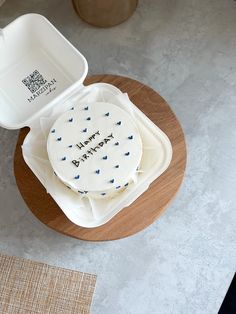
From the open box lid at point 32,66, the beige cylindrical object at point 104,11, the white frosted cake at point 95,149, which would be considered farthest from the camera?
the beige cylindrical object at point 104,11

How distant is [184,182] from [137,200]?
14.7 inches

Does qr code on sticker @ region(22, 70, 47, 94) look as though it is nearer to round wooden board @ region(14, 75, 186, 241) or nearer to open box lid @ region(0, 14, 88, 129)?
open box lid @ region(0, 14, 88, 129)

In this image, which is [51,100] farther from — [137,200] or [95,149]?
[137,200]

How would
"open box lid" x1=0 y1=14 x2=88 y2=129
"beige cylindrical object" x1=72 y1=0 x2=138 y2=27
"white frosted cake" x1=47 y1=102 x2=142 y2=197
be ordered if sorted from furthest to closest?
"beige cylindrical object" x1=72 y1=0 x2=138 y2=27
"open box lid" x1=0 y1=14 x2=88 y2=129
"white frosted cake" x1=47 y1=102 x2=142 y2=197

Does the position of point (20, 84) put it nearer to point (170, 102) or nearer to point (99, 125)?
point (99, 125)

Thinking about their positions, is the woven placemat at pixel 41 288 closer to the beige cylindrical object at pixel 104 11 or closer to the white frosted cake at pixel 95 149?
the white frosted cake at pixel 95 149

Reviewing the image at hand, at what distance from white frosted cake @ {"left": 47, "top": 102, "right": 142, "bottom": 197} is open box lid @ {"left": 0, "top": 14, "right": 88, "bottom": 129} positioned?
0.49ft

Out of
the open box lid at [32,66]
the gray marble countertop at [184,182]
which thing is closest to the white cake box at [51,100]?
the open box lid at [32,66]

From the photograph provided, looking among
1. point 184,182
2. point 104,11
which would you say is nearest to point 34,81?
point 104,11

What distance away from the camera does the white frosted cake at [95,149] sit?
4.32 ft

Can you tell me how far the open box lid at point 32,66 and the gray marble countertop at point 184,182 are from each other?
0.30m

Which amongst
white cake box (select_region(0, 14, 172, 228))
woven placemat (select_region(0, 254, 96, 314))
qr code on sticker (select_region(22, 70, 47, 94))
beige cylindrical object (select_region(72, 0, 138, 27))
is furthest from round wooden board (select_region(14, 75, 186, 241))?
beige cylindrical object (select_region(72, 0, 138, 27))

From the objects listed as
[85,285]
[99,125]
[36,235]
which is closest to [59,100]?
[99,125]

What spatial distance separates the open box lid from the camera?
1517 mm
